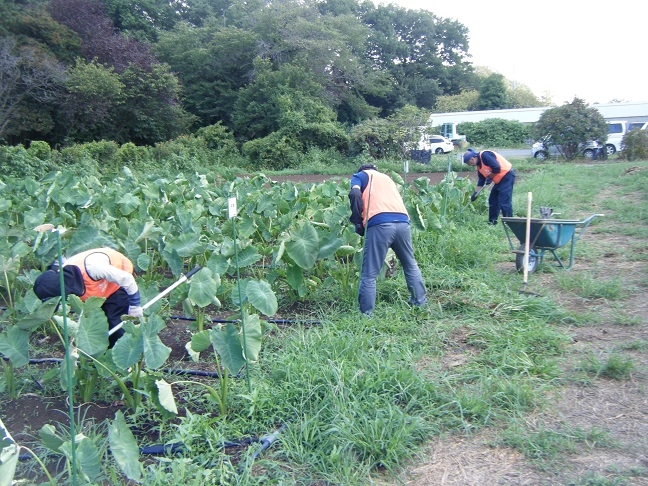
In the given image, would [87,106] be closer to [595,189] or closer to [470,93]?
[595,189]

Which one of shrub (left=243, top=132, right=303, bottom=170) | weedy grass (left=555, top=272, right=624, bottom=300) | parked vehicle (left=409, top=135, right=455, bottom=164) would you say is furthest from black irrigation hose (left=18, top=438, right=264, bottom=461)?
shrub (left=243, top=132, right=303, bottom=170)

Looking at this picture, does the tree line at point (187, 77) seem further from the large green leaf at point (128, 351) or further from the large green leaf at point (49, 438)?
the large green leaf at point (49, 438)

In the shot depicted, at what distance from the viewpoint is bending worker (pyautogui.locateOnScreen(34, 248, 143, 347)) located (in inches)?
134

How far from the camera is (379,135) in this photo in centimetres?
2097

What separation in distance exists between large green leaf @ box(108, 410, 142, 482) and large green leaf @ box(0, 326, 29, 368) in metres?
1.06

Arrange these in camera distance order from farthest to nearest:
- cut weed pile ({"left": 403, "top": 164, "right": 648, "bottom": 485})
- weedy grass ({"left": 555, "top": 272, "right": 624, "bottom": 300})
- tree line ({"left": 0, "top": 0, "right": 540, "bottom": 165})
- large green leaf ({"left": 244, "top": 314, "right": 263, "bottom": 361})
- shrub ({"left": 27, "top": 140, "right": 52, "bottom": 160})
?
tree line ({"left": 0, "top": 0, "right": 540, "bottom": 165}), shrub ({"left": 27, "top": 140, "right": 52, "bottom": 160}), weedy grass ({"left": 555, "top": 272, "right": 624, "bottom": 300}), large green leaf ({"left": 244, "top": 314, "right": 263, "bottom": 361}), cut weed pile ({"left": 403, "top": 164, "right": 648, "bottom": 485})

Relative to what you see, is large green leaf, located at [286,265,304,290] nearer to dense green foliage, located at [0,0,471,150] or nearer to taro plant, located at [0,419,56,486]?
taro plant, located at [0,419,56,486]

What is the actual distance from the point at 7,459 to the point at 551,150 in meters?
20.9

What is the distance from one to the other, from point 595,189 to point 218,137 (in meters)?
17.7

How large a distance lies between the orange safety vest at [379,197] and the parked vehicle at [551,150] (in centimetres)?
1709

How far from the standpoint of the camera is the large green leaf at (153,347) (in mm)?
2990

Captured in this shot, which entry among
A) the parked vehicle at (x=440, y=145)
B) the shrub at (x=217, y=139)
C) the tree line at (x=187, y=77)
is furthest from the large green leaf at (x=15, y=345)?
the parked vehicle at (x=440, y=145)

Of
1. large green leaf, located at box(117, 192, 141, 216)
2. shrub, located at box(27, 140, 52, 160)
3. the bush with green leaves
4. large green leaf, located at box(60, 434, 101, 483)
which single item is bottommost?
large green leaf, located at box(60, 434, 101, 483)

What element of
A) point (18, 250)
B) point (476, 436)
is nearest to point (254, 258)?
point (18, 250)
